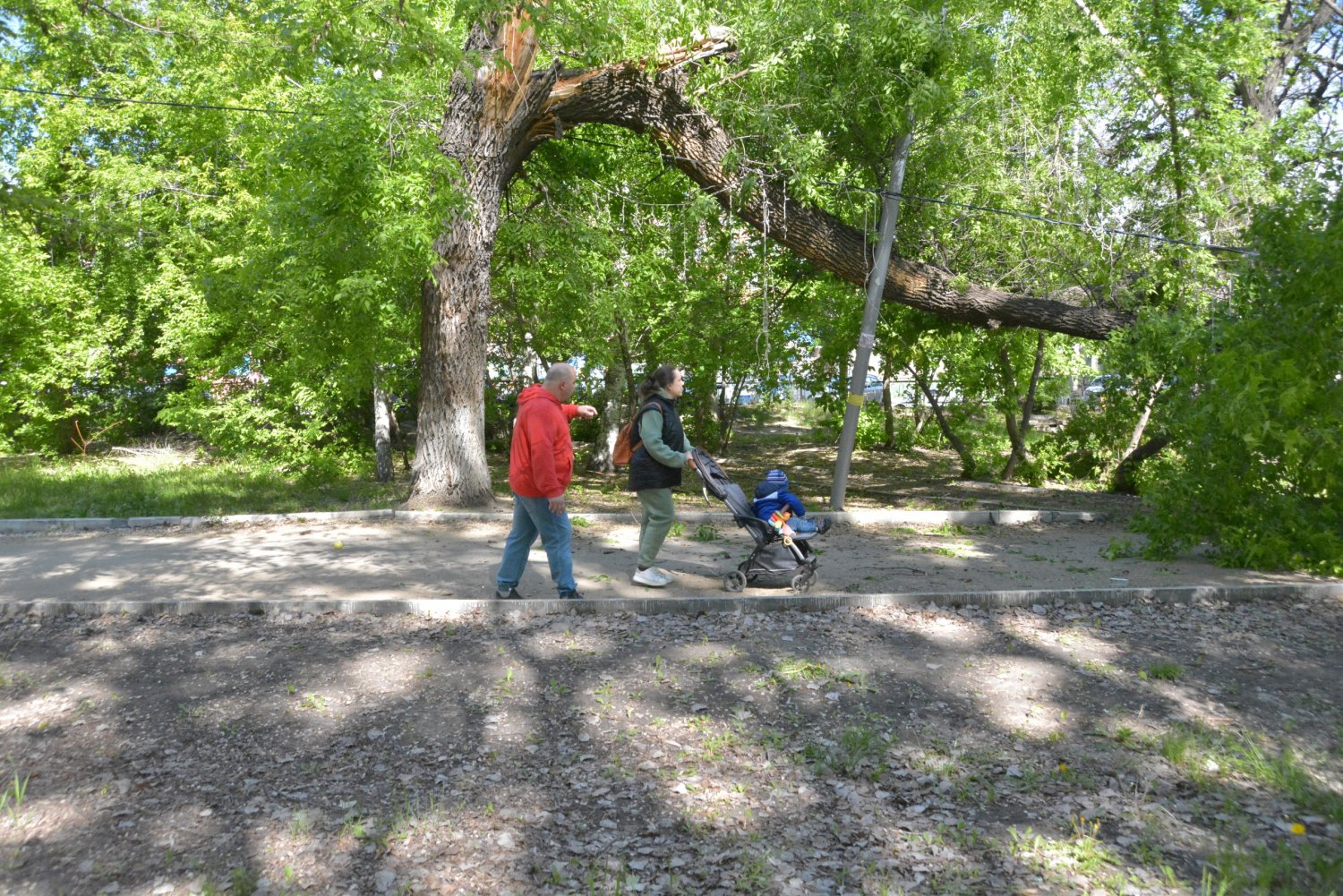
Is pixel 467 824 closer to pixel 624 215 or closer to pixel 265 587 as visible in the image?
pixel 265 587

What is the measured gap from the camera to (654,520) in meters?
7.93

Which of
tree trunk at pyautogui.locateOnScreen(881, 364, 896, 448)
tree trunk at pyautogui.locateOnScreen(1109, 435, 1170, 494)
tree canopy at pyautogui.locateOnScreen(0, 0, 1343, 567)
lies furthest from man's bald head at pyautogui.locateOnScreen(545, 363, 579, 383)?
tree trunk at pyautogui.locateOnScreen(881, 364, 896, 448)

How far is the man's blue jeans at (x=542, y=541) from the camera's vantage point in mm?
7102

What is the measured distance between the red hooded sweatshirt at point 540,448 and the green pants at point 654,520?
0.94 m

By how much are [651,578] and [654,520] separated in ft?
1.78

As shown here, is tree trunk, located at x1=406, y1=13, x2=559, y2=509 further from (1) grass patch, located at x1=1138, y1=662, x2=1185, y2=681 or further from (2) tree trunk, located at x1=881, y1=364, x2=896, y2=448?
(2) tree trunk, located at x1=881, y1=364, x2=896, y2=448

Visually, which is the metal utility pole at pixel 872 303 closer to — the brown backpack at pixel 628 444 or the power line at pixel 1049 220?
the power line at pixel 1049 220

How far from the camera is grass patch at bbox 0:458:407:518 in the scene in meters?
12.2

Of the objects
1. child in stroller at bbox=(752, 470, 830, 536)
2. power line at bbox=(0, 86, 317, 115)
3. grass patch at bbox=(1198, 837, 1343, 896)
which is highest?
power line at bbox=(0, 86, 317, 115)

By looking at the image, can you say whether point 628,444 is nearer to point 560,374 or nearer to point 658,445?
point 658,445

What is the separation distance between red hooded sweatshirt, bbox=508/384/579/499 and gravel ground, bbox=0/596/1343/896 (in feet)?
3.31

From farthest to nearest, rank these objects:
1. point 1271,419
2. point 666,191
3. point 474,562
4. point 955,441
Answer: point 955,441
point 666,191
point 474,562
point 1271,419

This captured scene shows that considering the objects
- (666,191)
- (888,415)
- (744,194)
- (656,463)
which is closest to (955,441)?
(888,415)

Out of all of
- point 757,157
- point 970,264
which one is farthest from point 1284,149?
point 757,157
